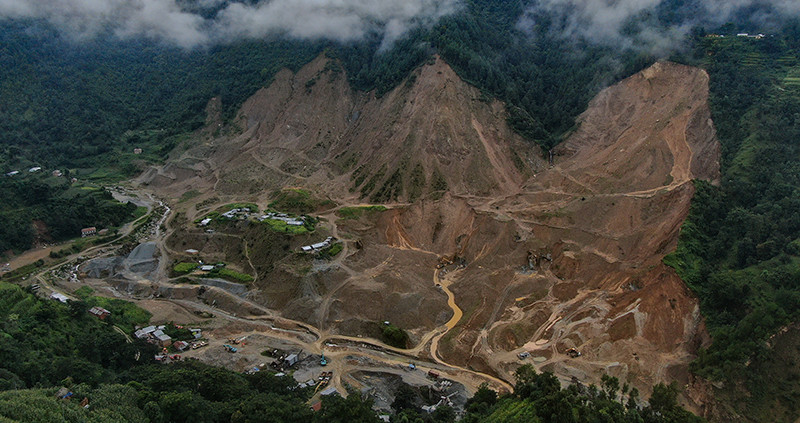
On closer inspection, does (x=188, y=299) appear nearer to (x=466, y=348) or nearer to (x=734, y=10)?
(x=466, y=348)

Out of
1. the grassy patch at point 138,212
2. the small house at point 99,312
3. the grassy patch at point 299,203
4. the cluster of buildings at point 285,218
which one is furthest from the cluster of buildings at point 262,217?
the small house at point 99,312

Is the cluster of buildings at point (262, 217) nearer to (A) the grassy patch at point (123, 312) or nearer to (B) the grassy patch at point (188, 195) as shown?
(B) the grassy patch at point (188, 195)

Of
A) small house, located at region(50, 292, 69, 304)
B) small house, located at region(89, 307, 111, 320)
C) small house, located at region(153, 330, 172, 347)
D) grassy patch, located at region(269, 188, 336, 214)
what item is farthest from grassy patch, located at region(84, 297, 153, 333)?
grassy patch, located at region(269, 188, 336, 214)

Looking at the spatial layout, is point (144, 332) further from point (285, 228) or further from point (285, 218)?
point (285, 218)

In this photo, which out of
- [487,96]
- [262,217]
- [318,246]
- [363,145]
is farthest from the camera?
[487,96]

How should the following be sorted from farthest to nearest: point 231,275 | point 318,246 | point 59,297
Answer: point 318,246 → point 231,275 → point 59,297

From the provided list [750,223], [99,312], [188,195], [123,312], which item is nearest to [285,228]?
[123,312]
